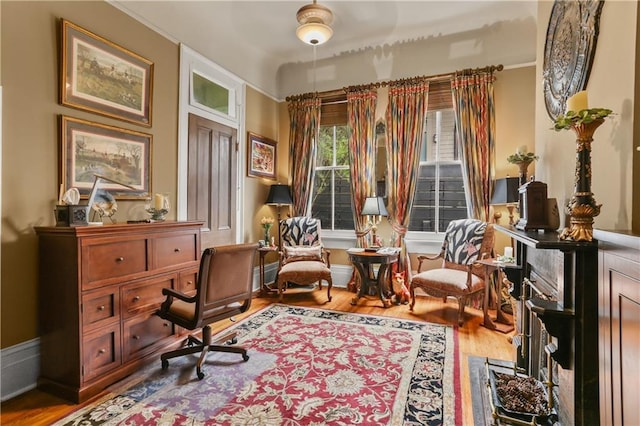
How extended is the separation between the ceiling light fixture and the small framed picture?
1750mm

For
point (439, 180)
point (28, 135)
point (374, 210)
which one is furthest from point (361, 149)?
point (28, 135)

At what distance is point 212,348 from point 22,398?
49.0 inches

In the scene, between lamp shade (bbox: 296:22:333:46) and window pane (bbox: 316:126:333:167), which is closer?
lamp shade (bbox: 296:22:333:46)

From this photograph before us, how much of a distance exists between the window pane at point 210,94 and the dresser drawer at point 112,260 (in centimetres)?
214

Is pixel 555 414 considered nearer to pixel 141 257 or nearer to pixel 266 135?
pixel 141 257

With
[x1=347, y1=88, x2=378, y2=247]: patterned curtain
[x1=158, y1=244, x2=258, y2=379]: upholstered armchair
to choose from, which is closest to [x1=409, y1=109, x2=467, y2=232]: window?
[x1=347, y1=88, x2=378, y2=247]: patterned curtain

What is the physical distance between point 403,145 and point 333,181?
4.30ft

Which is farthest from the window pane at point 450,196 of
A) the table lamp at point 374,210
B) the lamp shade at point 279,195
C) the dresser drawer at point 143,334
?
the dresser drawer at point 143,334

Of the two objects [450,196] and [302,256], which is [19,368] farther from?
[450,196]

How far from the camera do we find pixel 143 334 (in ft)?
8.48

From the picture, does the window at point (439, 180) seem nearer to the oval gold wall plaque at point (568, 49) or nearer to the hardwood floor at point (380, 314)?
the hardwood floor at point (380, 314)

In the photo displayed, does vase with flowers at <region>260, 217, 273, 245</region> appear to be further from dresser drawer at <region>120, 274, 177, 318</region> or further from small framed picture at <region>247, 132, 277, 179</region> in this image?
dresser drawer at <region>120, 274, 177, 318</region>

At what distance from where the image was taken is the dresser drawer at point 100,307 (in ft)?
7.13

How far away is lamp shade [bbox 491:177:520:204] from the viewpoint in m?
3.61
